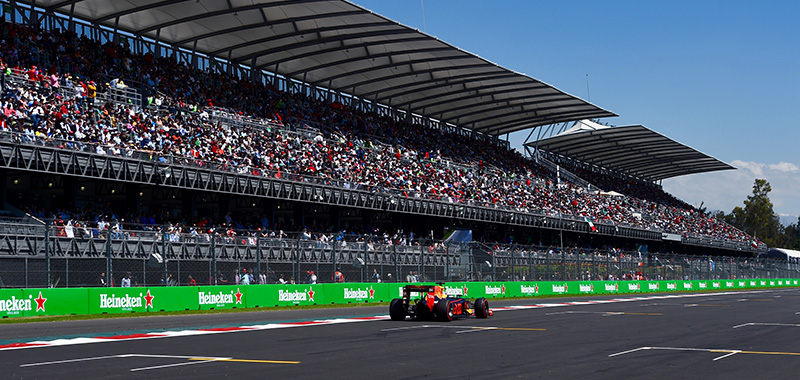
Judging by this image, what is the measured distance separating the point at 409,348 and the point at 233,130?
31.0 m

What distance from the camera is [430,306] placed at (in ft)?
72.3

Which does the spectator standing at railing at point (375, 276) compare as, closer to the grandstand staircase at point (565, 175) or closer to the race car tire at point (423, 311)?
the race car tire at point (423, 311)

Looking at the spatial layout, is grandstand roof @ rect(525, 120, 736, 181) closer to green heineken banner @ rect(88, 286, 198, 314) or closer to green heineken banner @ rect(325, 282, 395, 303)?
green heineken banner @ rect(325, 282, 395, 303)

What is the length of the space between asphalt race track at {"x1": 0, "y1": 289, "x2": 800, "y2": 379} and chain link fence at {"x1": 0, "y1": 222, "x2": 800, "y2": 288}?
253 cm

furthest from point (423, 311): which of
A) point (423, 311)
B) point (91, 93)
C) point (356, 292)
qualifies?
point (91, 93)

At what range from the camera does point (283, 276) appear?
A: 29.9 meters

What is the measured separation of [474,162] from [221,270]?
131 ft

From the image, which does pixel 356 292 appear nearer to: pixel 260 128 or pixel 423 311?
pixel 423 311

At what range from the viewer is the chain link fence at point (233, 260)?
929 inches

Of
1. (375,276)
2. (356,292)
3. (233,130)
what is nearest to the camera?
(356,292)

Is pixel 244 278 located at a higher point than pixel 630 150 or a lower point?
lower

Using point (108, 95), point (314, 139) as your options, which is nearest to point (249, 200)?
point (314, 139)

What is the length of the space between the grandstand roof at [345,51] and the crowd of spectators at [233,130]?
1.76 metres

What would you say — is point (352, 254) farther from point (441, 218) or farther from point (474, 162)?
point (474, 162)
